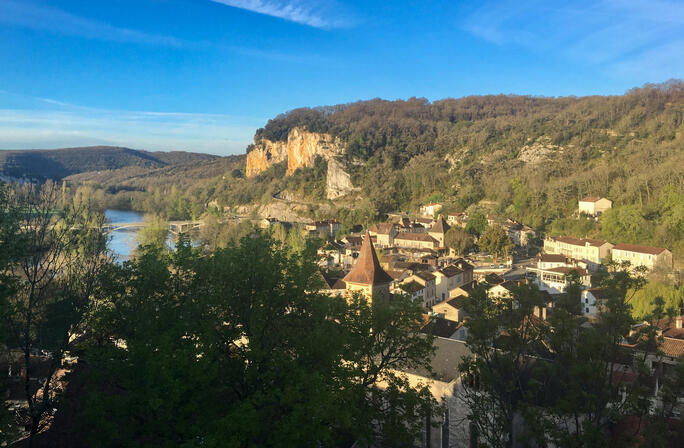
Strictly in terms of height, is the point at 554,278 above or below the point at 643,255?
below

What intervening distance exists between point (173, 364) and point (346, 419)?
283 cm

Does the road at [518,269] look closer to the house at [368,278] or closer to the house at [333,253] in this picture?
the house at [368,278]

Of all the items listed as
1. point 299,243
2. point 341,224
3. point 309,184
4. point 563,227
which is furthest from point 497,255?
point 309,184

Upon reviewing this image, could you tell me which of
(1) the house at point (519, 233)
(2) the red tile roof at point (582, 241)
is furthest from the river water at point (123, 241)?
(1) the house at point (519, 233)

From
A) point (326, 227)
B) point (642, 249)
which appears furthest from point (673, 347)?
point (326, 227)

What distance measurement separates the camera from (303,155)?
106938 mm

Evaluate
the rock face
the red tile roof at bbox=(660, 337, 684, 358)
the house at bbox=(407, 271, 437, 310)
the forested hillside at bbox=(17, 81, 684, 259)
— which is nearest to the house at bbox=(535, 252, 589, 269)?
the forested hillside at bbox=(17, 81, 684, 259)

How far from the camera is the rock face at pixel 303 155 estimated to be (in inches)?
3612

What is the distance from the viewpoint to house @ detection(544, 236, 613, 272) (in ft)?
125

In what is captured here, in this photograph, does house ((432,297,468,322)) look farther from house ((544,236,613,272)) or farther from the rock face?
the rock face

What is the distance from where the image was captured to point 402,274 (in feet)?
105

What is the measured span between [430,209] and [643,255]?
114ft

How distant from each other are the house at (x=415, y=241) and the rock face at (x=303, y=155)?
40182 mm

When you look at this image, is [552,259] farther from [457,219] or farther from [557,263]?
[457,219]
